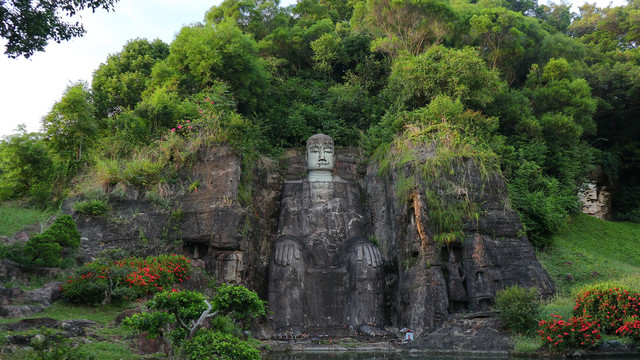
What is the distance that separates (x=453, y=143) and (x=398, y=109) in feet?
10.1

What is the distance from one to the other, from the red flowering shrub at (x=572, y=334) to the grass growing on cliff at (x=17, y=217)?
36.9 ft

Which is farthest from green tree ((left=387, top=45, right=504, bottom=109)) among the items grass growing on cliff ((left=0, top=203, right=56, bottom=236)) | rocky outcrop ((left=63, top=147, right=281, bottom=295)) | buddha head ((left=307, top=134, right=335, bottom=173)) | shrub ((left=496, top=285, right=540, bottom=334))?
grass growing on cliff ((left=0, top=203, right=56, bottom=236))

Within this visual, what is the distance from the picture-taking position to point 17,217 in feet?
39.6

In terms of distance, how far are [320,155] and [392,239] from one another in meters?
3.10

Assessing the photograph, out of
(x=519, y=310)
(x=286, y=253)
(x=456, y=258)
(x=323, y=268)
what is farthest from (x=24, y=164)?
(x=519, y=310)

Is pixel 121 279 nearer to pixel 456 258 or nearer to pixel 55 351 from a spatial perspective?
pixel 55 351

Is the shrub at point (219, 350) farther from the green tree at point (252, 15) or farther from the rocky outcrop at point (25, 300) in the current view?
the green tree at point (252, 15)

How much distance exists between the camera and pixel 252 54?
17.0 meters

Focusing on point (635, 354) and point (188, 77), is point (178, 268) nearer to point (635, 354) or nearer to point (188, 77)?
point (188, 77)


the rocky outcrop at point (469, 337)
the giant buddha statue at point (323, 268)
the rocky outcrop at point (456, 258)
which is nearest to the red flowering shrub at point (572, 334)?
the rocky outcrop at point (469, 337)


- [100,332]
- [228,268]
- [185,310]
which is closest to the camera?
[185,310]

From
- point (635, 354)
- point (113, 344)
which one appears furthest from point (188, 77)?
point (635, 354)

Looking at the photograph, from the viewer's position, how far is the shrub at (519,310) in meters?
9.52

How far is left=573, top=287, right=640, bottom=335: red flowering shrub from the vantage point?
30.1 feet
